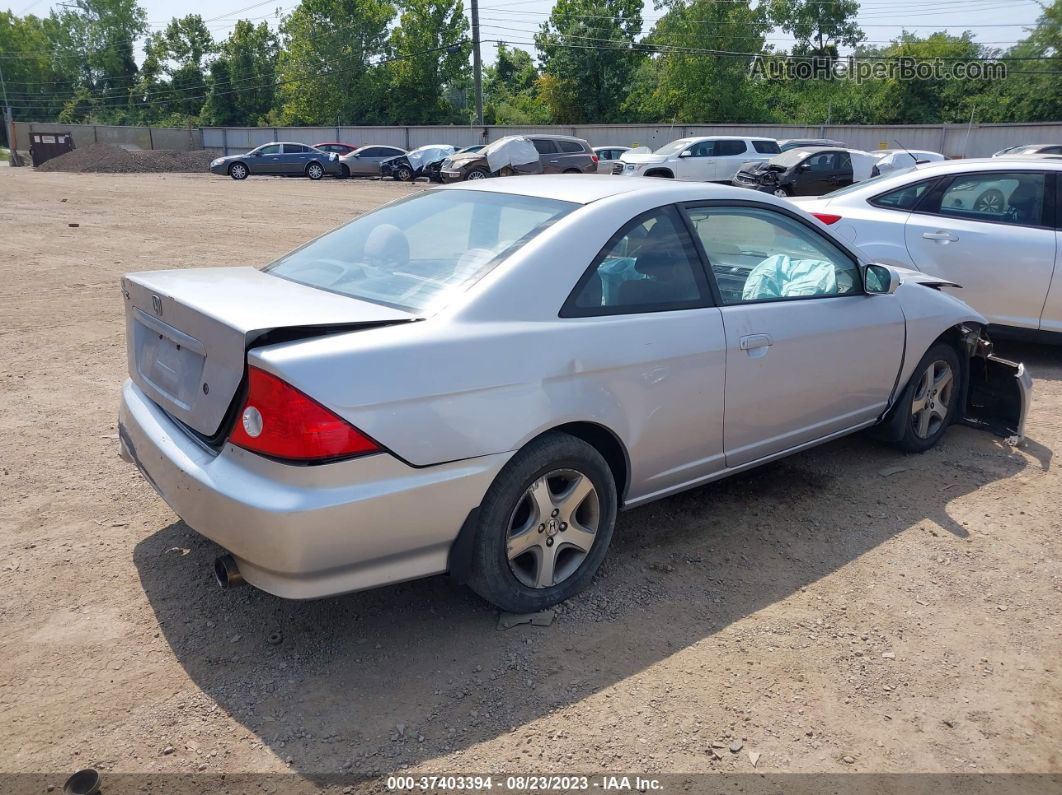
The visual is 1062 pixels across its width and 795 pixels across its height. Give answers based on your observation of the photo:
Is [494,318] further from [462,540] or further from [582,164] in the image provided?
[582,164]

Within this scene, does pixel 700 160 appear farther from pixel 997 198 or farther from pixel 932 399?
pixel 932 399

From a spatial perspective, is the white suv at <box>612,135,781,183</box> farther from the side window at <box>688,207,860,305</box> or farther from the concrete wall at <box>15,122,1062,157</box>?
the side window at <box>688,207,860,305</box>

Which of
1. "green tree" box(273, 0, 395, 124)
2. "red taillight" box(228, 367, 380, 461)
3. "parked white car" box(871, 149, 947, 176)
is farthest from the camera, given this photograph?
"green tree" box(273, 0, 395, 124)

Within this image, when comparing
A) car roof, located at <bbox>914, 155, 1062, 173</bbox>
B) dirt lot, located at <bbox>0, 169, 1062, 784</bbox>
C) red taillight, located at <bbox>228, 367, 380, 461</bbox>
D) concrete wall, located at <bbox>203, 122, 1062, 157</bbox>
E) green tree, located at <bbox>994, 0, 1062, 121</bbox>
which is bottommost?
dirt lot, located at <bbox>0, 169, 1062, 784</bbox>

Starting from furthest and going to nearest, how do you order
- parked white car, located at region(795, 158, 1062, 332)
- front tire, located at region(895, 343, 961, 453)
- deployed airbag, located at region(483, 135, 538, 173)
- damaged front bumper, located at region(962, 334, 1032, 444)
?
deployed airbag, located at region(483, 135, 538, 173), parked white car, located at region(795, 158, 1062, 332), damaged front bumper, located at region(962, 334, 1032, 444), front tire, located at region(895, 343, 961, 453)

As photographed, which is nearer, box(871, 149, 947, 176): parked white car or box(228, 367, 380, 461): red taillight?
box(228, 367, 380, 461): red taillight

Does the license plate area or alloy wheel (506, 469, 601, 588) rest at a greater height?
the license plate area

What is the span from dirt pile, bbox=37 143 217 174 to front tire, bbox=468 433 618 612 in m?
42.8

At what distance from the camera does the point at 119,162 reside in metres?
41.4

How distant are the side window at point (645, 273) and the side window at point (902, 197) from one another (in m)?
4.06

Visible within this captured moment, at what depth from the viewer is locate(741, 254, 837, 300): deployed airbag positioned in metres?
4.09

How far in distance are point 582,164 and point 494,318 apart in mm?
25897

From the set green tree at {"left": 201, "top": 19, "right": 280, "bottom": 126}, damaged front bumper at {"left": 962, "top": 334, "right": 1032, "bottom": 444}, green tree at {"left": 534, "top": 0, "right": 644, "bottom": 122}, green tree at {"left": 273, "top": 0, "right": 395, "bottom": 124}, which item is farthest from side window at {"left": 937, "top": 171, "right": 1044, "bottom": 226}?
green tree at {"left": 201, "top": 19, "right": 280, "bottom": 126}

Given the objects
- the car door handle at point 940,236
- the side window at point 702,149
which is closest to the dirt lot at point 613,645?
the car door handle at point 940,236
